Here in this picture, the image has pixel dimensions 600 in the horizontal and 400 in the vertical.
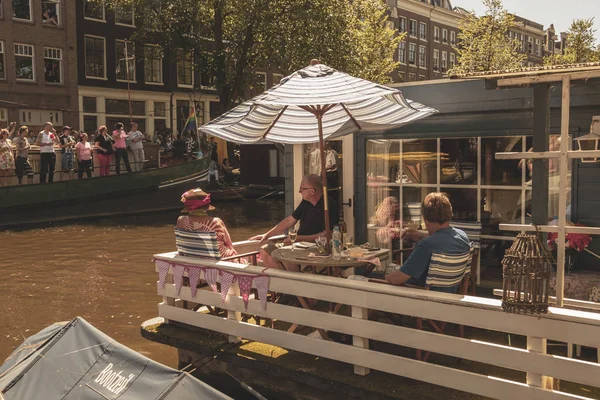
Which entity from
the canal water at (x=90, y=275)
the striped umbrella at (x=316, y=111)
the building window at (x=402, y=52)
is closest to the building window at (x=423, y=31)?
the building window at (x=402, y=52)

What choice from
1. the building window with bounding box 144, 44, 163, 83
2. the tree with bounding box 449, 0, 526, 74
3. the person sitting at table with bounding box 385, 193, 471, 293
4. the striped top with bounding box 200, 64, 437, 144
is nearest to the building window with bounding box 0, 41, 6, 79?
the building window with bounding box 144, 44, 163, 83

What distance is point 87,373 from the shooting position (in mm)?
4117

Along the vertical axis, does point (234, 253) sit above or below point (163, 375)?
above

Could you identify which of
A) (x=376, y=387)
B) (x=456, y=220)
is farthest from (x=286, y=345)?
(x=456, y=220)

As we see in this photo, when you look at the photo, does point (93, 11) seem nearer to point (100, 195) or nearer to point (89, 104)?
point (89, 104)

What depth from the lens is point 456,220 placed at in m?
6.82

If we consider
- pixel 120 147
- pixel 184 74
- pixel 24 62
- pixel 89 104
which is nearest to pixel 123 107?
pixel 89 104

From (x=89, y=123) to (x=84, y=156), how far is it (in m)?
13.2

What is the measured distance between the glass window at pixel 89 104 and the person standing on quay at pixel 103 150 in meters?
12.3

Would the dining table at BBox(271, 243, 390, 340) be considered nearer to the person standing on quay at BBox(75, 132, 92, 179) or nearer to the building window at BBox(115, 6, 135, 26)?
the person standing on quay at BBox(75, 132, 92, 179)

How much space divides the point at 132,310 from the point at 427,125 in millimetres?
5094

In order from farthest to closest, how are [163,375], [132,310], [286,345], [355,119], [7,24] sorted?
[7,24] < [132,310] < [355,119] < [286,345] < [163,375]

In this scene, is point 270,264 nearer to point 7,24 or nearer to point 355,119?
point 355,119

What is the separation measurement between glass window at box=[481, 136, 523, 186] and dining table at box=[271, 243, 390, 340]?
4.87 feet
